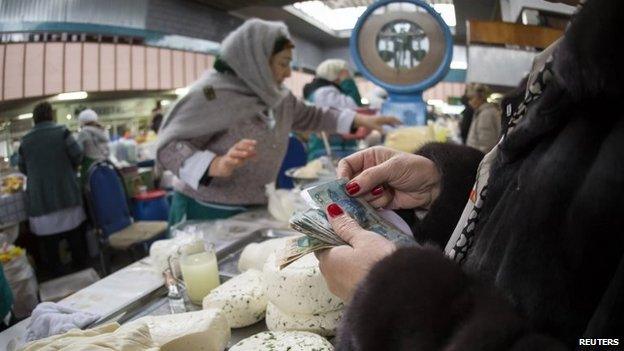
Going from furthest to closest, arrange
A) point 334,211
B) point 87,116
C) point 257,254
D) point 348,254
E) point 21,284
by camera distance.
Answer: point 87,116 < point 21,284 < point 257,254 < point 334,211 < point 348,254

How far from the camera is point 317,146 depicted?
4.02 m

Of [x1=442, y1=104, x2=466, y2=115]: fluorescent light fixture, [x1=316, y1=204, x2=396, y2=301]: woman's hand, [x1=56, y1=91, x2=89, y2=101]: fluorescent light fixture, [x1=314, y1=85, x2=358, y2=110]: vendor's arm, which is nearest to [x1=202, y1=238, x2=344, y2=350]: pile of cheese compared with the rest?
[x1=316, y1=204, x2=396, y2=301]: woman's hand

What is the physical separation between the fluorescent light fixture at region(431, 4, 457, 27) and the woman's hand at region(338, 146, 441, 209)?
137 centimetres

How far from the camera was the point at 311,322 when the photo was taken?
1097 millimetres

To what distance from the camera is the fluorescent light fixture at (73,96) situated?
185cm

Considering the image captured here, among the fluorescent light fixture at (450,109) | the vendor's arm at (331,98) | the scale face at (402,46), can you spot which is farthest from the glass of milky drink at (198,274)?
the fluorescent light fixture at (450,109)

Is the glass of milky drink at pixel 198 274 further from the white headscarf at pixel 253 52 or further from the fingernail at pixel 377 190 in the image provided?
the white headscarf at pixel 253 52

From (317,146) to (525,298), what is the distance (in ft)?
11.5

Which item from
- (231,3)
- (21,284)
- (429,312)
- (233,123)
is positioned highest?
(231,3)

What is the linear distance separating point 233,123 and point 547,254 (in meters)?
1.99

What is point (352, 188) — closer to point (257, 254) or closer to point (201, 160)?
point (257, 254)

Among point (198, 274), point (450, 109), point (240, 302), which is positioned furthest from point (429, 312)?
point (450, 109)

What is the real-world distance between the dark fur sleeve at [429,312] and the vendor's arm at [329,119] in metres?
2.25

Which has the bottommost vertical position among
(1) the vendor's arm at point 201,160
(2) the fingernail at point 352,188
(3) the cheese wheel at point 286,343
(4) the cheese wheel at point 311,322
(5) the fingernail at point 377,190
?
(4) the cheese wheel at point 311,322
